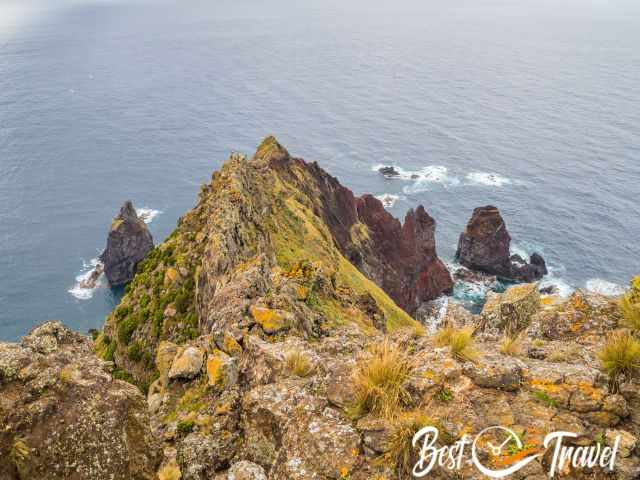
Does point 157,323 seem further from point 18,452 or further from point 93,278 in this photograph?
point 93,278

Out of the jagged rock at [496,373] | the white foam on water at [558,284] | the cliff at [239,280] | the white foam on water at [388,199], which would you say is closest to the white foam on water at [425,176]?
the white foam on water at [388,199]

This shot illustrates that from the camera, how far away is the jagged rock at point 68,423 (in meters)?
9.44

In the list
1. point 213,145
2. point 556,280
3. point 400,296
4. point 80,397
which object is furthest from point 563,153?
point 80,397

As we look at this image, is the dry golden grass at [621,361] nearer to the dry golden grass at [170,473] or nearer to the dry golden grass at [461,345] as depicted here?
the dry golden grass at [461,345]

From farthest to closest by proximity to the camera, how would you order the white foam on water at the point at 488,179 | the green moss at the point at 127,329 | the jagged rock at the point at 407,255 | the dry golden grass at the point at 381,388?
1. the white foam on water at the point at 488,179
2. the jagged rock at the point at 407,255
3. the green moss at the point at 127,329
4. the dry golden grass at the point at 381,388

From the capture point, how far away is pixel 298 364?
14.3 m

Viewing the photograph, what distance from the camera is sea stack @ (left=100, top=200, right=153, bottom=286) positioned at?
102 meters

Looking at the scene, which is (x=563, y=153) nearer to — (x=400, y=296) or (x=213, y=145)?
(x=400, y=296)

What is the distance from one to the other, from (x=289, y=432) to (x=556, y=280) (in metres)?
106

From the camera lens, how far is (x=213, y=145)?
553 ft

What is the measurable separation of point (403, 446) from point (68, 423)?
711 cm

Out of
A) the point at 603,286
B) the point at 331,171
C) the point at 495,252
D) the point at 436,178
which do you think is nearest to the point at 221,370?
the point at 495,252

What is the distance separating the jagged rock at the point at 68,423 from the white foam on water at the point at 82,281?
9560 centimetres

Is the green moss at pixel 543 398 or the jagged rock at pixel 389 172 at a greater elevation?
the green moss at pixel 543 398
